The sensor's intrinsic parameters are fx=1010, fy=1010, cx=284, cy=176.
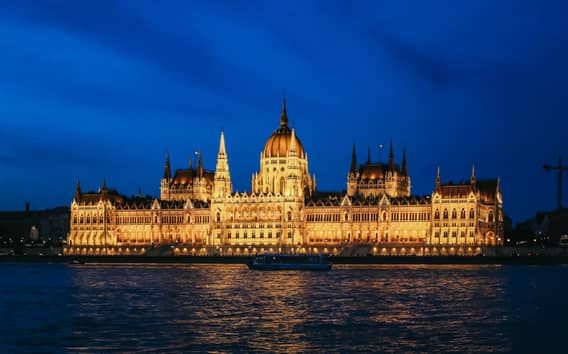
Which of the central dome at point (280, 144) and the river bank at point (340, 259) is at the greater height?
the central dome at point (280, 144)

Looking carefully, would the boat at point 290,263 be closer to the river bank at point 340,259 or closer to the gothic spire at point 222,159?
the river bank at point 340,259

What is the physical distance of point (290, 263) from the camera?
126 m

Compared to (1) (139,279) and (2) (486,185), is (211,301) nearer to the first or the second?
(1) (139,279)

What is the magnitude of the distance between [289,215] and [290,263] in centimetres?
3420

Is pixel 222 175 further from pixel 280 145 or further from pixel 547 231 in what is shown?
pixel 547 231

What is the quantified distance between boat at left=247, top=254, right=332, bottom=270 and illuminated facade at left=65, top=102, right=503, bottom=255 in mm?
26175

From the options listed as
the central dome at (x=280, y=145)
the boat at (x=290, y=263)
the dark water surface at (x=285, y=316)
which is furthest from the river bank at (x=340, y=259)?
the dark water surface at (x=285, y=316)

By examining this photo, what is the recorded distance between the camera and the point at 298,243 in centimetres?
15888

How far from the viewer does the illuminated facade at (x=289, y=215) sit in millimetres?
152750

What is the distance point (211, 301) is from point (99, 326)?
15.6 metres

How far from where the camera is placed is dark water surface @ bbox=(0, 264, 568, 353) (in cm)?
4447

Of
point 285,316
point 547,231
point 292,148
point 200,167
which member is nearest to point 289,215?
point 292,148

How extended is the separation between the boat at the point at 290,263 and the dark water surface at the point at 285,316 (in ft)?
113

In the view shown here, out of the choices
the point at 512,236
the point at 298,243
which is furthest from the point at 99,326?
the point at 512,236
